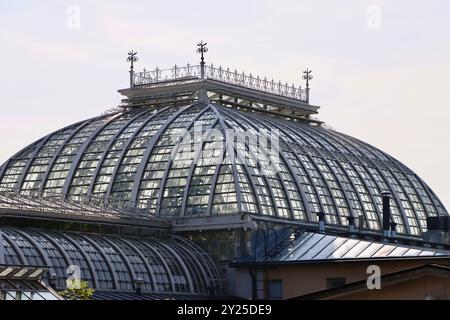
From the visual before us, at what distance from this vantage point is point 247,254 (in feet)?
376

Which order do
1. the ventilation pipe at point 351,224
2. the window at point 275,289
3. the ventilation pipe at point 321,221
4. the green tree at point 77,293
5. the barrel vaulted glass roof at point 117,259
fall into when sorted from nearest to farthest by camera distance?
1. the green tree at point 77,293
2. the barrel vaulted glass roof at point 117,259
3. the window at point 275,289
4. the ventilation pipe at point 321,221
5. the ventilation pipe at point 351,224

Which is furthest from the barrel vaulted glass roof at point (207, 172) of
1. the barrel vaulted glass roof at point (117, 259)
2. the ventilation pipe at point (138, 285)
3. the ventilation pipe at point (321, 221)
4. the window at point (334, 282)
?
the ventilation pipe at point (138, 285)

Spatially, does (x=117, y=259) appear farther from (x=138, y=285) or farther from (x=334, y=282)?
(x=334, y=282)

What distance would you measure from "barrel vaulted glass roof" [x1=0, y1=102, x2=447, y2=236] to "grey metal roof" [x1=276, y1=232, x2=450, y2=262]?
6044mm

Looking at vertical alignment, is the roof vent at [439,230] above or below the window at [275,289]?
above

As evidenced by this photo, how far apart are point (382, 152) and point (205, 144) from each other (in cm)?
3239

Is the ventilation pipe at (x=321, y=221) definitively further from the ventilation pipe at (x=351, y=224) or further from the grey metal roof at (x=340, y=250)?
the grey metal roof at (x=340, y=250)

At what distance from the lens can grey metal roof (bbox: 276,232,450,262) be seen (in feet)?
341

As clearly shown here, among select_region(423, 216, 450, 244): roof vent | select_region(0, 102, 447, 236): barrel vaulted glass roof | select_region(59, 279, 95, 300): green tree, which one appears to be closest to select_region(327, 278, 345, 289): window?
select_region(0, 102, 447, 236): barrel vaulted glass roof

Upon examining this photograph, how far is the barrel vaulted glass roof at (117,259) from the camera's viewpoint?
99.0 meters

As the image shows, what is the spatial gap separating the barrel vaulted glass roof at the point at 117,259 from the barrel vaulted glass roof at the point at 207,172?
18.5ft

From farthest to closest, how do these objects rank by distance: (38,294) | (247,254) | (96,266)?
(247,254) < (96,266) < (38,294)
